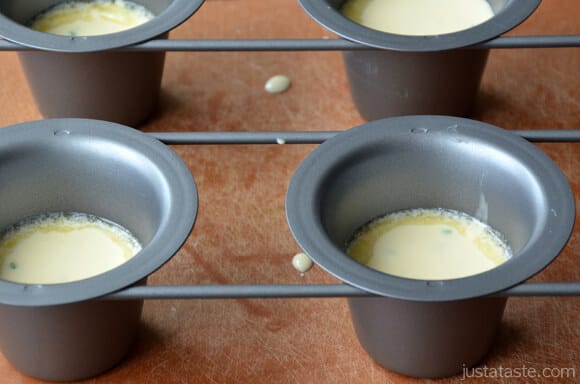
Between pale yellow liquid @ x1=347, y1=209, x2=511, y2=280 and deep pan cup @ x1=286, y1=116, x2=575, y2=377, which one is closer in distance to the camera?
deep pan cup @ x1=286, y1=116, x2=575, y2=377

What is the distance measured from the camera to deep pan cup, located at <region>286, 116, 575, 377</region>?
4.13ft

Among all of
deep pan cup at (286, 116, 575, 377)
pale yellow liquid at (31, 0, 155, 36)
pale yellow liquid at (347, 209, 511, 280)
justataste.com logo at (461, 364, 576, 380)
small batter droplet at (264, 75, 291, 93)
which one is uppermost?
deep pan cup at (286, 116, 575, 377)

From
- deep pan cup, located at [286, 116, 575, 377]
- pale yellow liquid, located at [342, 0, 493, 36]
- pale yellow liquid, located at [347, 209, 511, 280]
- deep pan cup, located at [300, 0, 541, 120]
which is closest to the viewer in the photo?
deep pan cup, located at [286, 116, 575, 377]

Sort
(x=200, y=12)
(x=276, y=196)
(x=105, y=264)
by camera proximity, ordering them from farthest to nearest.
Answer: (x=200, y=12) < (x=276, y=196) < (x=105, y=264)

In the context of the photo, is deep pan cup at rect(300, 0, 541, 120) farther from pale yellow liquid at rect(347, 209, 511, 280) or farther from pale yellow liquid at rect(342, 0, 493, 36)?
pale yellow liquid at rect(347, 209, 511, 280)

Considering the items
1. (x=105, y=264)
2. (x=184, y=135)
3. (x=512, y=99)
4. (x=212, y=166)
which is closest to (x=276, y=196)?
(x=212, y=166)

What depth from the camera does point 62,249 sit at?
1.47 m

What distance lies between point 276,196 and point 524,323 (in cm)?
46

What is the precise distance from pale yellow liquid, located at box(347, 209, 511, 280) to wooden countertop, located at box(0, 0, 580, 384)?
0.37 ft

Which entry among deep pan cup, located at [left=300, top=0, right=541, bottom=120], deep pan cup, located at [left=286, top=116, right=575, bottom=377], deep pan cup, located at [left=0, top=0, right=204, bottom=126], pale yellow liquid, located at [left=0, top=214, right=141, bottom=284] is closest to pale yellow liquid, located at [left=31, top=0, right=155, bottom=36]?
deep pan cup, located at [left=0, top=0, right=204, bottom=126]

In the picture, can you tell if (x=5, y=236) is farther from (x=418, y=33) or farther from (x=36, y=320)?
(x=418, y=33)

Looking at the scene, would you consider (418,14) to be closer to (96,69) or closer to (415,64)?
(415,64)

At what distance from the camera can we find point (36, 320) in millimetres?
1302

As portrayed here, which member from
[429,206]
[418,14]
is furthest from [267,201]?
[418,14]
